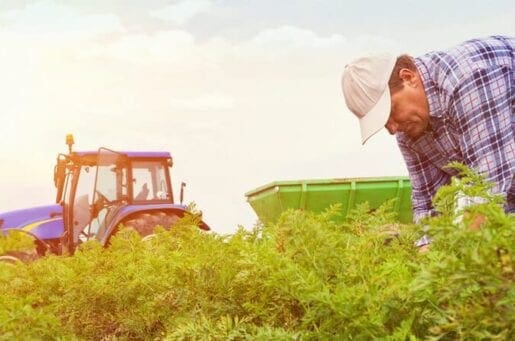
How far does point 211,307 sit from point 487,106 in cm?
186

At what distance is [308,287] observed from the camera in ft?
7.32

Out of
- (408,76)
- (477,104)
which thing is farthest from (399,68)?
(477,104)

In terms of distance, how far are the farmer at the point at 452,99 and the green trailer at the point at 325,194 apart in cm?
581

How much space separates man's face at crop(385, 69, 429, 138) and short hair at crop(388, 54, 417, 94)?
2 centimetres

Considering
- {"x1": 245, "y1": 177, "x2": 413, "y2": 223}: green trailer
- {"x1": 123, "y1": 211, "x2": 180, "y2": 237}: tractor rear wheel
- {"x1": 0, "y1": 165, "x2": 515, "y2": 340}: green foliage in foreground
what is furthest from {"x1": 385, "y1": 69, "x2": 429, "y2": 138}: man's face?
{"x1": 123, "y1": 211, "x2": 180, "y2": 237}: tractor rear wheel

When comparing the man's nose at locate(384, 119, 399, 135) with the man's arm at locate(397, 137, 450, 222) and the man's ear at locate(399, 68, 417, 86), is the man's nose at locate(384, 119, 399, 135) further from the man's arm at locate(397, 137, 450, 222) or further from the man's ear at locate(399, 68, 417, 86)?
the man's arm at locate(397, 137, 450, 222)

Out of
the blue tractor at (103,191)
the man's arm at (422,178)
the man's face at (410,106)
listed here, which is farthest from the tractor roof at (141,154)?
the man's face at (410,106)

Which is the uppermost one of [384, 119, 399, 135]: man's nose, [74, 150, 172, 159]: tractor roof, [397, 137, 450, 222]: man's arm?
[384, 119, 399, 135]: man's nose

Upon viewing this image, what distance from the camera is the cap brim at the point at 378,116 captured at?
4.01 meters

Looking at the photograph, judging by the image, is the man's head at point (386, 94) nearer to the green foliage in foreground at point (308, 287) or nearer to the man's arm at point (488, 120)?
the man's arm at point (488, 120)

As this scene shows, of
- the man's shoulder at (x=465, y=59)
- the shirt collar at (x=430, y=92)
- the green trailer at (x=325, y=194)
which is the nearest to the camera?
the man's shoulder at (x=465, y=59)

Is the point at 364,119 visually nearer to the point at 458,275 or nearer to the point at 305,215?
the point at 305,215

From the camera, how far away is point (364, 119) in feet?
13.7

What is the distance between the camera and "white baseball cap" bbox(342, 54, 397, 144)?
13.2 ft
